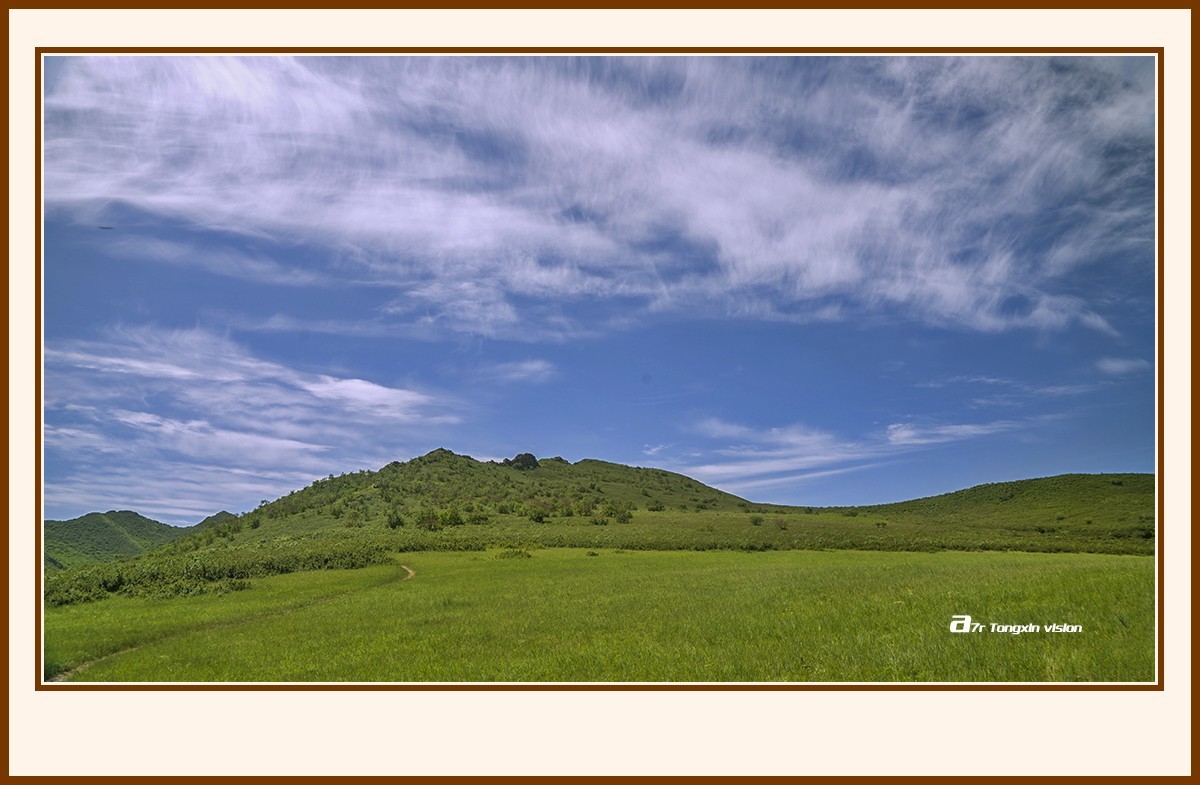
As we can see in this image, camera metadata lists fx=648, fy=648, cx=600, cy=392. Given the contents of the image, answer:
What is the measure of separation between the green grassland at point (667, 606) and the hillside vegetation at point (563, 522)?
296mm

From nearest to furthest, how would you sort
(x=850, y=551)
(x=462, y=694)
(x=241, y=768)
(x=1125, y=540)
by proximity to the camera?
1. (x=241, y=768)
2. (x=462, y=694)
3. (x=1125, y=540)
4. (x=850, y=551)

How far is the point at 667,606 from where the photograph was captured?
21.4 metres

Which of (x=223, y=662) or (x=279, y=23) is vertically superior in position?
(x=279, y=23)

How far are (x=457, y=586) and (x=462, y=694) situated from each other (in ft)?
66.1

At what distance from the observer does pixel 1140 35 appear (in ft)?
43.9

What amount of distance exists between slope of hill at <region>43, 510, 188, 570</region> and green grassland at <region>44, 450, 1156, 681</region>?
167 centimetres

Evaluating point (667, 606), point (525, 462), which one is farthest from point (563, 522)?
point (667, 606)

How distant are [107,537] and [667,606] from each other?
120 ft

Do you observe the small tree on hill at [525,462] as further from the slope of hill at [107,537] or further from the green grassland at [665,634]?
the green grassland at [665,634]

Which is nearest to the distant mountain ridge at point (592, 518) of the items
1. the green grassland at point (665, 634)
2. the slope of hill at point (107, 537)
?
the slope of hill at point (107, 537)

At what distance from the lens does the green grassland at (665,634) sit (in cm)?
1288
